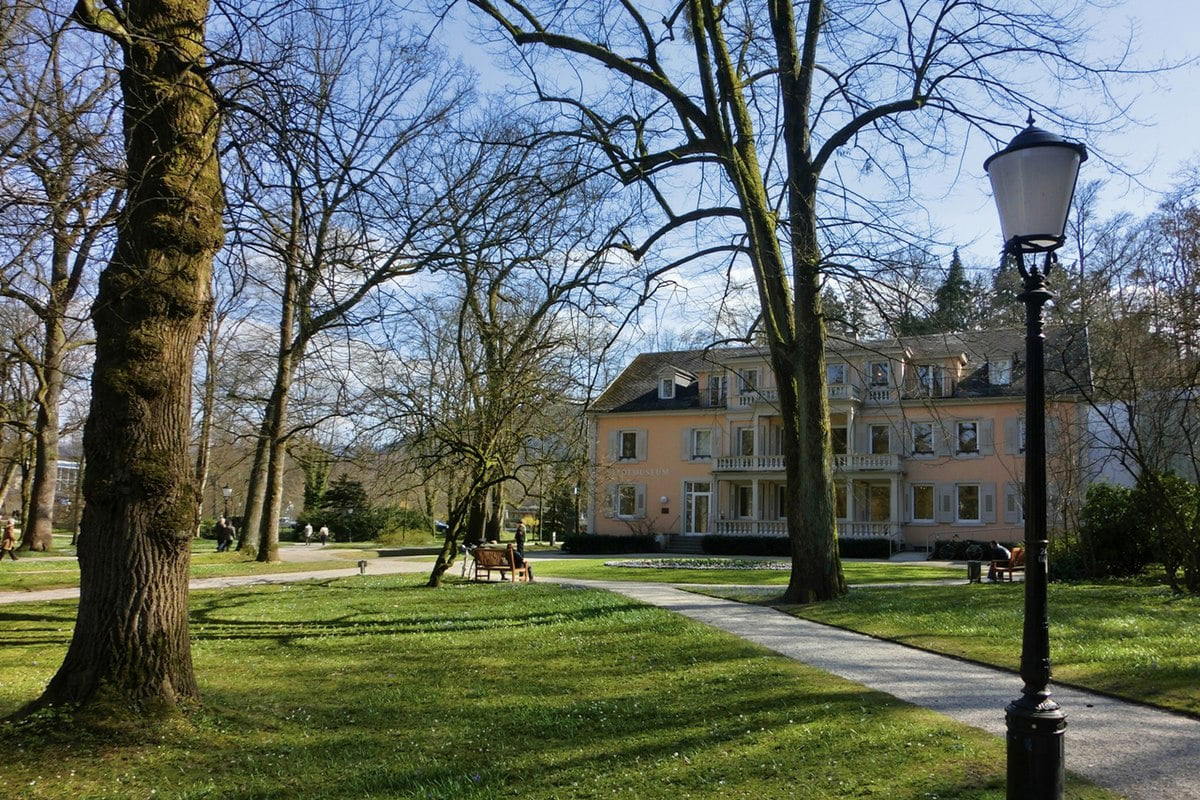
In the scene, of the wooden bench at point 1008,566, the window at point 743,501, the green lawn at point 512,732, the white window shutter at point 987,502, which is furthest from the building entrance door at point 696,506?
the green lawn at point 512,732

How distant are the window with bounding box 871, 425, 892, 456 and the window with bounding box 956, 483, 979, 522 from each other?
358 centimetres

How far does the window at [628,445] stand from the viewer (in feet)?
151

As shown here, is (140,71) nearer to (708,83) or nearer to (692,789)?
(692,789)

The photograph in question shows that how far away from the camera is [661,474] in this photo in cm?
4503

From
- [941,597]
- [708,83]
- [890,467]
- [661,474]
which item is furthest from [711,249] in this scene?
[661,474]

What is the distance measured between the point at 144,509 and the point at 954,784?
232 inches

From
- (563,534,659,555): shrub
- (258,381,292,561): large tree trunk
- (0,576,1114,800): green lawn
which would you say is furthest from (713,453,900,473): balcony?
(0,576,1114,800): green lawn

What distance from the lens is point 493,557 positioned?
21.4 meters

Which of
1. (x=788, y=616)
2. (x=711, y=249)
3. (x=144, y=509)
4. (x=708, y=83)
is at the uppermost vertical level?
(x=708, y=83)

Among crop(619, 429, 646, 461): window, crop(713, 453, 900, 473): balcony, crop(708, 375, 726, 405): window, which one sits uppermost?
crop(708, 375, 726, 405): window

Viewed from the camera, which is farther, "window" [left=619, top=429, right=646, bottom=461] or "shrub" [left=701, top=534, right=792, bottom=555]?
"window" [left=619, top=429, right=646, bottom=461]

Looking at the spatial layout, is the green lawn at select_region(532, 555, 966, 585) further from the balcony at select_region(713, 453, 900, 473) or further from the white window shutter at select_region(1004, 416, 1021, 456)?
the white window shutter at select_region(1004, 416, 1021, 456)

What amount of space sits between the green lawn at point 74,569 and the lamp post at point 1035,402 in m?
20.2

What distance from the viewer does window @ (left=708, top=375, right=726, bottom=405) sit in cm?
4403
